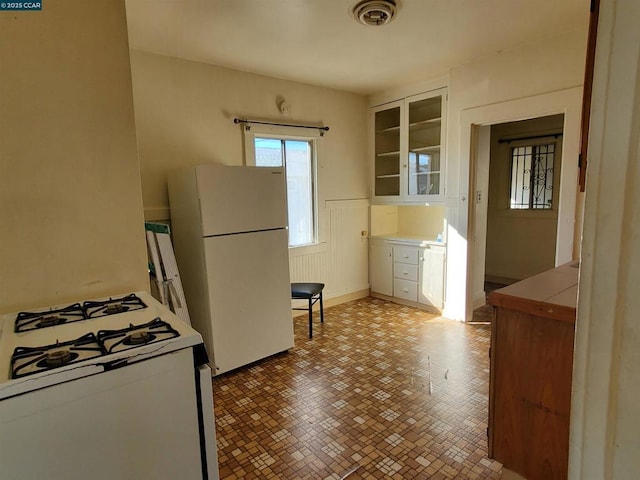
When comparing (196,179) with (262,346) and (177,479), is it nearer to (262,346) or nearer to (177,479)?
(262,346)

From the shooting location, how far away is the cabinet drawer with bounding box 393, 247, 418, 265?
4.04 metres

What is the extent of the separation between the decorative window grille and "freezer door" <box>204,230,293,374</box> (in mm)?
3535

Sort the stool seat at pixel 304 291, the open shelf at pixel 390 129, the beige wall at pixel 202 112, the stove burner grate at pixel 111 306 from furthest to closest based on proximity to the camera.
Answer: the open shelf at pixel 390 129 → the stool seat at pixel 304 291 → the beige wall at pixel 202 112 → the stove burner grate at pixel 111 306

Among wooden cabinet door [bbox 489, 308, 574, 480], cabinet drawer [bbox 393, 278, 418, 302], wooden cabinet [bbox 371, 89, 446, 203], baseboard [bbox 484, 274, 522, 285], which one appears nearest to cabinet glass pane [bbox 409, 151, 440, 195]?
wooden cabinet [bbox 371, 89, 446, 203]

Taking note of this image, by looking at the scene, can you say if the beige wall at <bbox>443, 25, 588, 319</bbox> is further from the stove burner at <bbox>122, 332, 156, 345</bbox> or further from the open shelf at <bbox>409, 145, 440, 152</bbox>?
the stove burner at <bbox>122, 332, 156, 345</bbox>

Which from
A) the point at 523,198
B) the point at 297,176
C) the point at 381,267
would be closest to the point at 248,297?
the point at 297,176

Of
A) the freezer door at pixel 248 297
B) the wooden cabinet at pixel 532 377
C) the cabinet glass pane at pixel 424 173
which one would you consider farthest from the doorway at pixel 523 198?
the wooden cabinet at pixel 532 377

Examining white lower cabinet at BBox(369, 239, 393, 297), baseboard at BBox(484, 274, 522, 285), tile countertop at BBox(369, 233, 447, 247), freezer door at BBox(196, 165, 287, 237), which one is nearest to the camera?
freezer door at BBox(196, 165, 287, 237)

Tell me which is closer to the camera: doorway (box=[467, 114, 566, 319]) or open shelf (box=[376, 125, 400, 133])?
open shelf (box=[376, 125, 400, 133])

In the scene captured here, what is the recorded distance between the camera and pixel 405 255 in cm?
Answer: 414

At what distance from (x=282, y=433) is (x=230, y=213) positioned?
1488mm

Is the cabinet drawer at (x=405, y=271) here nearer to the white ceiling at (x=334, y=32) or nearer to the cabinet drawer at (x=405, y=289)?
the cabinet drawer at (x=405, y=289)

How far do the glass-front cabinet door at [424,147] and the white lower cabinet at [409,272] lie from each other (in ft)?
2.11

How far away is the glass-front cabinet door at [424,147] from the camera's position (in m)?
3.79
